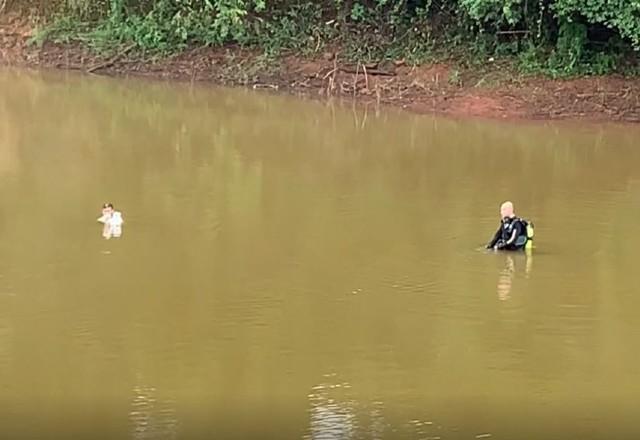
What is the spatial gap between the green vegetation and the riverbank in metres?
0.42

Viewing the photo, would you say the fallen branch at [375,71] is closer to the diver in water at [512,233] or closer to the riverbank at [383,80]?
the riverbank at [383,80]

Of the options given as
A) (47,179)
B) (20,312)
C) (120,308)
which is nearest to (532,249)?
(120,308)

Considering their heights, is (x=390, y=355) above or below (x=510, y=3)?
below

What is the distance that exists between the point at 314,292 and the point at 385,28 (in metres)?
19.7

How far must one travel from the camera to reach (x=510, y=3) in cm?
2475

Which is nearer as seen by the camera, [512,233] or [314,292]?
[314,292]

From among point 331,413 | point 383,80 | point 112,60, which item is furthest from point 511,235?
point 112,60

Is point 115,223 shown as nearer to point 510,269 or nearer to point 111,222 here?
point 111,222

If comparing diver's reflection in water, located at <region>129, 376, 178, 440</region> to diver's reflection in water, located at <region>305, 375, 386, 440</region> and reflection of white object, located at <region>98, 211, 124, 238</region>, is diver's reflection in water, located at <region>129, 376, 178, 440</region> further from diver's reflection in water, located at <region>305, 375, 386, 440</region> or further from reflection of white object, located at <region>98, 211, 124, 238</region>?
reflection of white object, located at <region>98, 211, 124, 238</region>

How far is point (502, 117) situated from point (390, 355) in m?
15.8

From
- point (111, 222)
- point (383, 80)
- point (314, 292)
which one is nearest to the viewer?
point (314, 292)

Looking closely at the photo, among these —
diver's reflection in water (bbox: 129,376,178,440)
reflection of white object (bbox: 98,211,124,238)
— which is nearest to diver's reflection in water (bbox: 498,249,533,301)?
diver's reflection in water (bbox: 129,376,178,440)

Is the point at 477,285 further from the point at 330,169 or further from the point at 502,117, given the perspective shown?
the point at 502,117

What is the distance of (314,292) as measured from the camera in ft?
37.4
